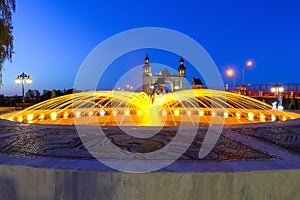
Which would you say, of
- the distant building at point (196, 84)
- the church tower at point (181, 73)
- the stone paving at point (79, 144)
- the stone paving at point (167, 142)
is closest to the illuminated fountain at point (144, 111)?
the stone paving at point (167, 142)

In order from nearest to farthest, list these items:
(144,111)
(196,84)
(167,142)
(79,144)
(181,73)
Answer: (79,144)
(167,142)
(144,111)
(196,84)
(181,73)

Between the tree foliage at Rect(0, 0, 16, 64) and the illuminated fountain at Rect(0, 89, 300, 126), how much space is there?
476 cm

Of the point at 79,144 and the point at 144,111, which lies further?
the point at 144,111

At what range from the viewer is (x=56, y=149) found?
13.7 ft

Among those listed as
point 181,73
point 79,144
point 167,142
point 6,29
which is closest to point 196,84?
point 181,73

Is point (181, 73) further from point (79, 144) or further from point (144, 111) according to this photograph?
point (79, 144)

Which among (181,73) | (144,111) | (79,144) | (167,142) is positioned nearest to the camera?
(79,144)

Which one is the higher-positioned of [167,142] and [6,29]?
[6,29]

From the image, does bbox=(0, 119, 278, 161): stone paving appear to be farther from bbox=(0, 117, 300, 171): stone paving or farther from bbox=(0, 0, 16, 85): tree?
bbox=(0, 0, 16, 85): tree

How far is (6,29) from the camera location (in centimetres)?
1488

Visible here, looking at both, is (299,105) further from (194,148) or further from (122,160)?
(122,160)

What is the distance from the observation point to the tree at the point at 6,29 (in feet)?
48.6

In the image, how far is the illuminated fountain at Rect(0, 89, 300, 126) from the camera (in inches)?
419

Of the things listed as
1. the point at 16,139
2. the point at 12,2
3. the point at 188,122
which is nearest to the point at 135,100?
the point at 188,122
